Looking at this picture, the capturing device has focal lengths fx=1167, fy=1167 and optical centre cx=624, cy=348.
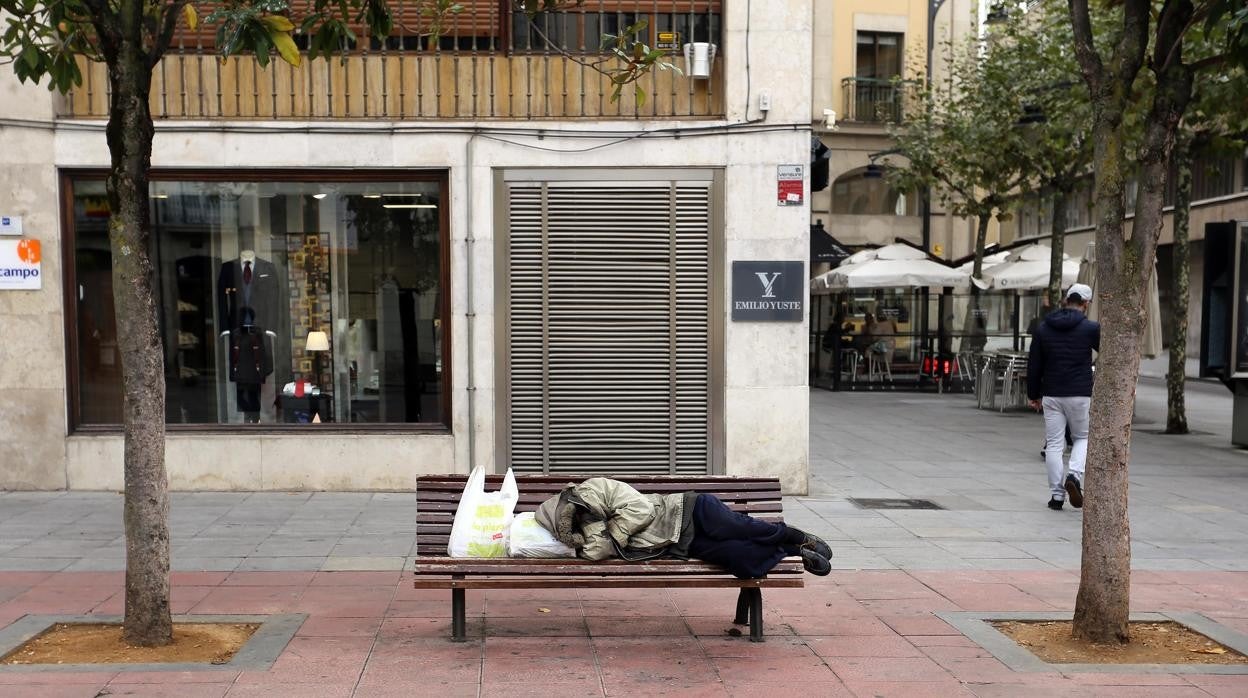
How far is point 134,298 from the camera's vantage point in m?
5.92

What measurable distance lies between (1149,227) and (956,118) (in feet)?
58.2

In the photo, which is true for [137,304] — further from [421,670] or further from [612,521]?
[612,521]

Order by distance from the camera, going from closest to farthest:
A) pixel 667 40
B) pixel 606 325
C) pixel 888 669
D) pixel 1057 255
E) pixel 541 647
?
1. pixel 888 669
2. pixel 541 647
3. pixel 606 325
4. pixel 667 40
5. pixel 1057 255

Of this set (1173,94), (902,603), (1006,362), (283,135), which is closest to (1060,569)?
(902,603)

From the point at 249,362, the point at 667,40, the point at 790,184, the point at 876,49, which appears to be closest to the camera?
the point at 790,184

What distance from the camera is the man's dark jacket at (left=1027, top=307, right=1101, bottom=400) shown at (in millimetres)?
10133

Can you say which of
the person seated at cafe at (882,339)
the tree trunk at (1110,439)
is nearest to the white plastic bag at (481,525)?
the tree trunk at (1110,439)

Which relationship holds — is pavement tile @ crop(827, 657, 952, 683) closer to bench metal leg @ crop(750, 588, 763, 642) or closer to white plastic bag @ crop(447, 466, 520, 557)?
bench metal leg @ crop(750, 588, 763, 642)

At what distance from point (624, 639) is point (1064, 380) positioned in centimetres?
571

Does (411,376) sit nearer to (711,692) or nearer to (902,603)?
(902,603)

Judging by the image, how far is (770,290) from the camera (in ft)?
34.8

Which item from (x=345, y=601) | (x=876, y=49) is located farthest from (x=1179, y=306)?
(x=876, y=49)

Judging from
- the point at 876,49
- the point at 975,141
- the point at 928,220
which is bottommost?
the point at 928,220

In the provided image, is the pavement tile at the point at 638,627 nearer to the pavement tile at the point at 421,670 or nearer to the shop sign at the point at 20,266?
the pavement tile at the point at 421,670
